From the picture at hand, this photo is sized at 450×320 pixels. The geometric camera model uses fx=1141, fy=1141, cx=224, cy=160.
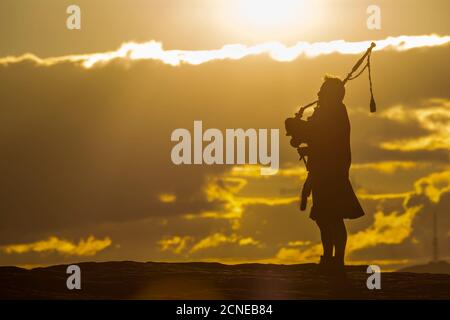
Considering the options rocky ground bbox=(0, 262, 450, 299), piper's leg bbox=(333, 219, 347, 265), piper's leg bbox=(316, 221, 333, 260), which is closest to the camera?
rocky ground bbox=(0, 262, 450, 299)

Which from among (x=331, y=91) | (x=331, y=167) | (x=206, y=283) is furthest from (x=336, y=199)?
(x=206, y=283)

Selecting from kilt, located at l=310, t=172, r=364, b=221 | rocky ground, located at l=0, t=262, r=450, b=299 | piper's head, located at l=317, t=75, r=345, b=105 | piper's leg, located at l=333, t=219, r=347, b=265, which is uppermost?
piper's head, located at l=317, t=75, r=345, b=105

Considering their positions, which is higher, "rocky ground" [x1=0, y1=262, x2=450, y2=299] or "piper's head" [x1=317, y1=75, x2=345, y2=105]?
"piper's head" [x1=317, y1=75, x2=345, y2=105]

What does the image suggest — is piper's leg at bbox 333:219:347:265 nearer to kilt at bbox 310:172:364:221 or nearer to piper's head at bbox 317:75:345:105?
kilt at bbox 310:172:364:221

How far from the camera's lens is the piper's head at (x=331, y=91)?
70.0ft

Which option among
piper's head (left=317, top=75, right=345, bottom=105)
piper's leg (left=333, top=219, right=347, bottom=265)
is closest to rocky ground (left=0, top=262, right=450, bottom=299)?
piper's leg (left=333, top=219, right=347, bottom=265)

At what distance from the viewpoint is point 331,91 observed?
2133cm

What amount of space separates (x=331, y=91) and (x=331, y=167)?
55.9 inches

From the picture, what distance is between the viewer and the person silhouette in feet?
69.7

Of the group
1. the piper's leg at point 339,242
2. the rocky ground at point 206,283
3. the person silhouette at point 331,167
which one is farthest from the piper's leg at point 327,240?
the rocky ground at point 206,283

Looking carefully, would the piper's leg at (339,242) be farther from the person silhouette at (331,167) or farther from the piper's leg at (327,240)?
the piper's leg at (327,240)
